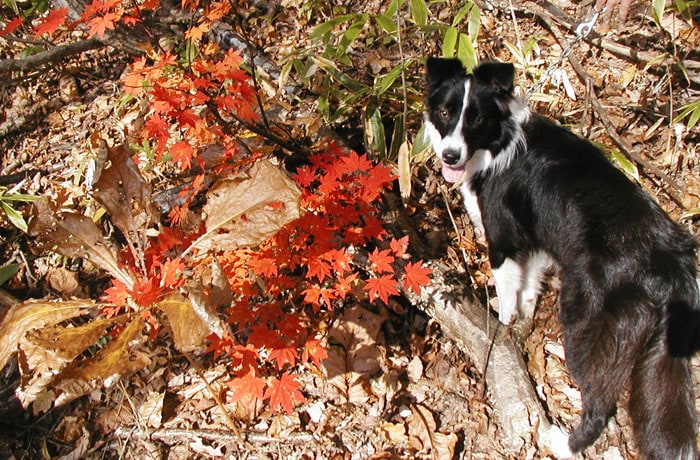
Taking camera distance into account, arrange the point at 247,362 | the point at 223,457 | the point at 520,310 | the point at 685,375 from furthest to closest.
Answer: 1. the point at 520,310
2. the point at 223,457
3. the point at 247,362
4. the point at 685,375

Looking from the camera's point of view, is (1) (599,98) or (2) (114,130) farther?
(2) (114,130)

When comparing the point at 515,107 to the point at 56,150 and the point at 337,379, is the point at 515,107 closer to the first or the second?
the point at 337,379

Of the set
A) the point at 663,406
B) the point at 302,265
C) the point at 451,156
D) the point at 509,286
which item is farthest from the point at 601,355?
the point at 302,265

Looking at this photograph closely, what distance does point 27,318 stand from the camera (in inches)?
88.7

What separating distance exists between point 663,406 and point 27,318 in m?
2.97

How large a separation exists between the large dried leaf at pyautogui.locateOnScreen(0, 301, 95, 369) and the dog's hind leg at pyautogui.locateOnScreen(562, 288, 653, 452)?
248 cm

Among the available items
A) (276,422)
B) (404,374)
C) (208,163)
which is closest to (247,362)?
(276,422)

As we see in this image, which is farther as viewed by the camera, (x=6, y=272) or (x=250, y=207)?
(x=6, y=272)

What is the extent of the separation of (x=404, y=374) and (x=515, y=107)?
182cm

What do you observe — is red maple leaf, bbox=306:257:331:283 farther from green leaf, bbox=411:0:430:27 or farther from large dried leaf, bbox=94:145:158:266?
green leaf, bbox=411:0:430:27

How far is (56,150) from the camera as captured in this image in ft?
14.5

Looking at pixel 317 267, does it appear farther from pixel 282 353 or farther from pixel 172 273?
pixel 172 273

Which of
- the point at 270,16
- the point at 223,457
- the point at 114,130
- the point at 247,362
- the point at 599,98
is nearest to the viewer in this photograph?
the point at 247,362

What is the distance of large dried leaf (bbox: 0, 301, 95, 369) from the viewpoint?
218cm
